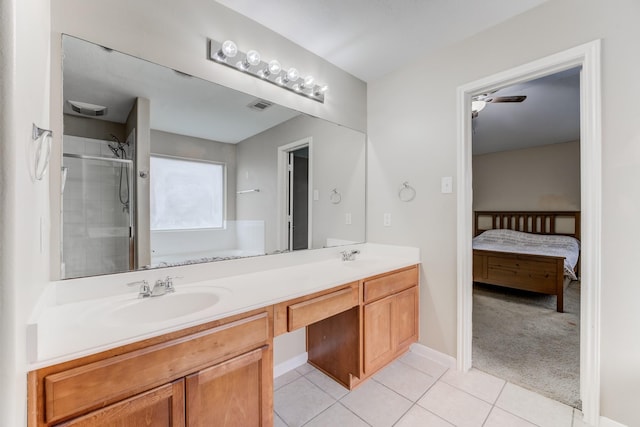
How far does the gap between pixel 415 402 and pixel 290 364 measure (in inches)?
34.3

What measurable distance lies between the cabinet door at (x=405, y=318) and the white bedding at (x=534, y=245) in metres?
2.23

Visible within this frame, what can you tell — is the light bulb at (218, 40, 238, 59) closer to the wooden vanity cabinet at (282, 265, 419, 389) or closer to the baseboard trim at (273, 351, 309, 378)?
the wooden vanity cabinet at (282, 265, 419, 389)

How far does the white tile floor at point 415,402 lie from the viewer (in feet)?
4.97

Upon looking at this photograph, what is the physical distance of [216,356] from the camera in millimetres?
1067

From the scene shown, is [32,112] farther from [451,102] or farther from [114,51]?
[451,102]

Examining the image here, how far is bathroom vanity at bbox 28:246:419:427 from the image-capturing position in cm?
80

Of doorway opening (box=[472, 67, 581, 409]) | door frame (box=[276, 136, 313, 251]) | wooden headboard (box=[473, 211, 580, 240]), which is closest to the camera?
door frame (box=[276, 136, 313, 251])

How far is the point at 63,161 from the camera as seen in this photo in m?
1.20

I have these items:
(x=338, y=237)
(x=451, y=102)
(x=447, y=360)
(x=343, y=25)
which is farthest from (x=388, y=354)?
(x=343, y=25)

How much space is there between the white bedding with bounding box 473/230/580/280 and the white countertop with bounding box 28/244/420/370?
2.47 meters

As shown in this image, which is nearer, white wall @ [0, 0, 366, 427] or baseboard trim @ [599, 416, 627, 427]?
white wall @ [0, 0, 366, 427]

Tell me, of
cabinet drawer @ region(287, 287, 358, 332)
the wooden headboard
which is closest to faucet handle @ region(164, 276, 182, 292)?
cabinet drawer @ region(287, 287, 358, 332)

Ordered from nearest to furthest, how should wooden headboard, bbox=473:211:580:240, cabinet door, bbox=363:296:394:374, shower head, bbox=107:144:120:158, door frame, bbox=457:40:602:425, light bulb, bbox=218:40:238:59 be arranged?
shower head, bbox=107:144:120:158 < door frame, bbox=457:40:602:425 < light bulb, bbox=218:40:238:59 < cabinet door, bbox=363:296:394:374 < wooden headboard, bbox=473:211:580:240

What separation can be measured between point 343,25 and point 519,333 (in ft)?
9.93
